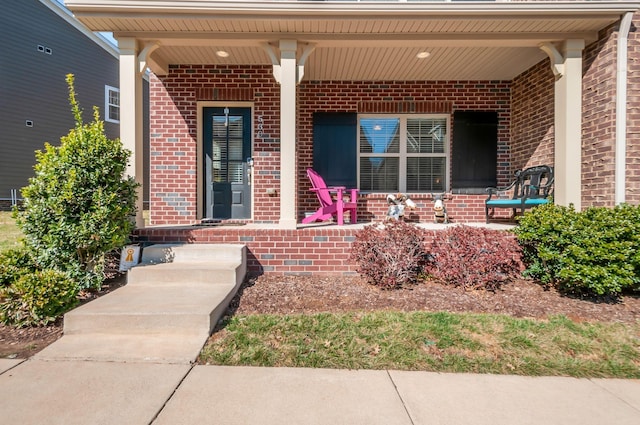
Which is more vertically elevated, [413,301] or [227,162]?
[227,162]

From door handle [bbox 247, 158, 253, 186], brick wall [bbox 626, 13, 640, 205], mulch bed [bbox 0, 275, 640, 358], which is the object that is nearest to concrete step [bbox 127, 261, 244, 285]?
mulch bed [bbox 0, 275, 640, 358]

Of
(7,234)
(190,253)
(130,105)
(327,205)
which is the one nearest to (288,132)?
(327,205)

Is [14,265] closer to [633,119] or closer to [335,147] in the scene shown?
[335,147]

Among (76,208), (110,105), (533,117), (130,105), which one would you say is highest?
(110,105)

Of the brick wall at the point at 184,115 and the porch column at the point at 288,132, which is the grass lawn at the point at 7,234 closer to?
the brick wall at the point at 184,115

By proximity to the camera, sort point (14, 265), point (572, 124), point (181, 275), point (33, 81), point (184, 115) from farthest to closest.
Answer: point (33, 81), point (184, 115), point (572, 124), point (181, 275), point (14, 265)

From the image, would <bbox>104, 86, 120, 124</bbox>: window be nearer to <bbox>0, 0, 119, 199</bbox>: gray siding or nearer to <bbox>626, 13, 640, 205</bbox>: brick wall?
<bbox>0, 0, 119, 199</bbox>: gray siding

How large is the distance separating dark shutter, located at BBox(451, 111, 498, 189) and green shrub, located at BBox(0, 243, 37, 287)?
653 centimetres

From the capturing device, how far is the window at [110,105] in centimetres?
1305

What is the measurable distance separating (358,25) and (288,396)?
14.8ft

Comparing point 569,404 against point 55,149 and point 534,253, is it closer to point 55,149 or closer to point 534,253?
point 534,253

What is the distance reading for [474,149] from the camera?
6.75 meters

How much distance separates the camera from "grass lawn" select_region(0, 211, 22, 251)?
211 inches

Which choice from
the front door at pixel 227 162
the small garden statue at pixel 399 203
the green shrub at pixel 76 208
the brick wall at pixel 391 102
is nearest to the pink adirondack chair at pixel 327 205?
the small garden statue at pixel 399 203
